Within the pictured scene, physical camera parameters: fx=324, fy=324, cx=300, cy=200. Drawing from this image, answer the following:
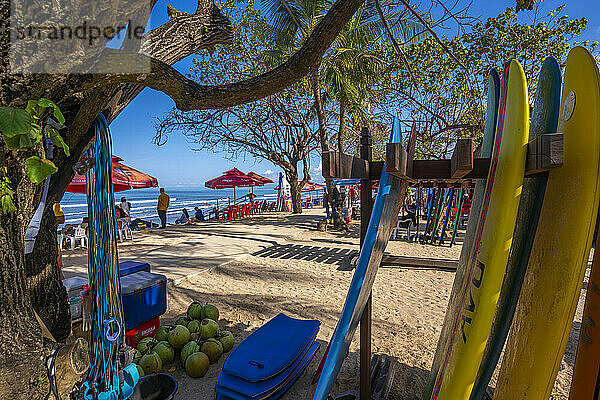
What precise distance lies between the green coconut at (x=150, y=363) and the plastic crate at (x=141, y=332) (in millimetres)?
461

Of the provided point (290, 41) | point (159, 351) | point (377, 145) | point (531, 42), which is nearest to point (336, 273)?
point (159, 351)

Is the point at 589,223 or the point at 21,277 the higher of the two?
the point at 589,223

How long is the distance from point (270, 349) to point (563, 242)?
2.33 metres

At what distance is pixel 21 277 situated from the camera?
76.9 inches

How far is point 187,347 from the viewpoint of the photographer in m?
3.25

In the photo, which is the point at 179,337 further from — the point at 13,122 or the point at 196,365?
the point at 13,122


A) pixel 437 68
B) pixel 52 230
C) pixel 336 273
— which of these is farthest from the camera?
pixel 437 68

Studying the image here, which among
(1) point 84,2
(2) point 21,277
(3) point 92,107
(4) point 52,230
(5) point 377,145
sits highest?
(5) point 377,145

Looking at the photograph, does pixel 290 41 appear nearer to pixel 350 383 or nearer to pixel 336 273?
pixel 336 273

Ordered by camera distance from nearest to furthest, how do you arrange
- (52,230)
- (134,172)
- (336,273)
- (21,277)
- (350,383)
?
(21,277)
(52,230)
(350,383)
(336,273)
(134,172)

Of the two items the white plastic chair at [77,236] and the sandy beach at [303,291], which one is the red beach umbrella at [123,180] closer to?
the white plastic chair at [77,236]

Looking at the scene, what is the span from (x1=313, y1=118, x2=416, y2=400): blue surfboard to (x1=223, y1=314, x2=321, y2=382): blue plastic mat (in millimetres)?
754

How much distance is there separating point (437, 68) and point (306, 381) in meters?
10.8

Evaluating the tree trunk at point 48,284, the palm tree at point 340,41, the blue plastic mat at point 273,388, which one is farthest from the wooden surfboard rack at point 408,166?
the palm tree at point 340,41
